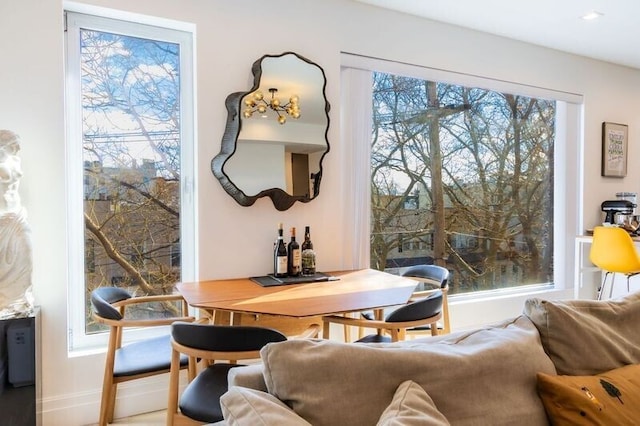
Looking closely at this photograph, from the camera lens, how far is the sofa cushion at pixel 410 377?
973mm

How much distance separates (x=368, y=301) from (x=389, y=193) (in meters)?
1.60

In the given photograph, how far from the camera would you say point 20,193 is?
2230 millimetres

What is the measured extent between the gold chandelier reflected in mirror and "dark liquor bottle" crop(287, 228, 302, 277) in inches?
29.6

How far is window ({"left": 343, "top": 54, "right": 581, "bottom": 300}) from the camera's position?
11.4ft

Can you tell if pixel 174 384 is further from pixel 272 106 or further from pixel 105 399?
pixel 272 106

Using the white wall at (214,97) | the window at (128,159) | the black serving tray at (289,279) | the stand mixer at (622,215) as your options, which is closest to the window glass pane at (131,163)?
the window at (128,159)

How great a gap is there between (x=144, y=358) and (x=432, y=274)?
6.31 feet

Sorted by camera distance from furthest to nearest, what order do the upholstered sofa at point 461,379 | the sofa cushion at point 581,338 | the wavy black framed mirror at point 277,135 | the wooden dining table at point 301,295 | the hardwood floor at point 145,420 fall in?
the wavy black framed mirror at point 277,135
the hardwood floor at point 145,420
the wooden dining table at point 301,295
the sofa cushion at point 581,338
the upholstered sofa at point 461,379

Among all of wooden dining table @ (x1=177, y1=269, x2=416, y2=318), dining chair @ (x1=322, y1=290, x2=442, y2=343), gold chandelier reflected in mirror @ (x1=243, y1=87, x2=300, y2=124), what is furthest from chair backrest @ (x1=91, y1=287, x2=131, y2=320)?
gold chandelier reflected in mirror @ (x1=243, y1=87, x2=300, y2=124)

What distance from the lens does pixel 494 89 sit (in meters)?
3.74

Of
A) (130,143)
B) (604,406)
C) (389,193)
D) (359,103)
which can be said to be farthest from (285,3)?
(604,406)

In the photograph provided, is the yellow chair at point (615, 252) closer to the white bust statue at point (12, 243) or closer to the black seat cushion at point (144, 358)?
the black seat cushion at point (144, 358)

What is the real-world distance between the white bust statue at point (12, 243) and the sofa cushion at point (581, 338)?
7.30ft

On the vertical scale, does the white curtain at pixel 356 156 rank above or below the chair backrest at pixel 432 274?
above
